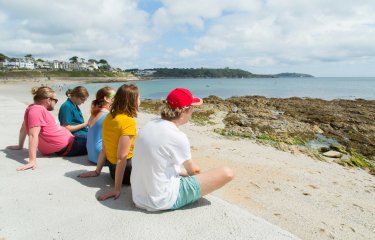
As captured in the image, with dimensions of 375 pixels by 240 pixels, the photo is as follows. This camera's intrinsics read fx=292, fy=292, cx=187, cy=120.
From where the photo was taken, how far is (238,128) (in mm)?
12391

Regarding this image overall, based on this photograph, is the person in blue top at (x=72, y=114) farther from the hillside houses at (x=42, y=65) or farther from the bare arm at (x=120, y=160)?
the hillside houses at (x=42, y=65)

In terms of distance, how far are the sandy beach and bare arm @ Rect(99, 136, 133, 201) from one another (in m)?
0.11

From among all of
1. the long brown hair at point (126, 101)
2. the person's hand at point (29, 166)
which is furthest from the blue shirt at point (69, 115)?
the long brown hair at point (126, 101)

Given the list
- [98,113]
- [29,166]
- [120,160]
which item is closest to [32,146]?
[29,166]

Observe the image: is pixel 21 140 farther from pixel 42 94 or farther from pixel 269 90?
pixel 269 90

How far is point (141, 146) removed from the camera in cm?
293

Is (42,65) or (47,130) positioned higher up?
(42,65)

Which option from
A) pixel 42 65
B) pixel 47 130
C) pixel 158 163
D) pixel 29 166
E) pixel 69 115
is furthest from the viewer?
pixel 42 65

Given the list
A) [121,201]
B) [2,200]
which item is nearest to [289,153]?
[121,201]

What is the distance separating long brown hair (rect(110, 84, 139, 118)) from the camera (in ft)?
11.6

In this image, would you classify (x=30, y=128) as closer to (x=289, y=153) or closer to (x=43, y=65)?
(x=289, y=153)

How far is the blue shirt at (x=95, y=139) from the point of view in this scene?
4.52m

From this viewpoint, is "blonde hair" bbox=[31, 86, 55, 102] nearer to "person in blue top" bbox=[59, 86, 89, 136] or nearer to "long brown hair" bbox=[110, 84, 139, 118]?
"person in blue top" bbox=[59, 86, 89, 136]

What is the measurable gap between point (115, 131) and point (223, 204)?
5.18ft
